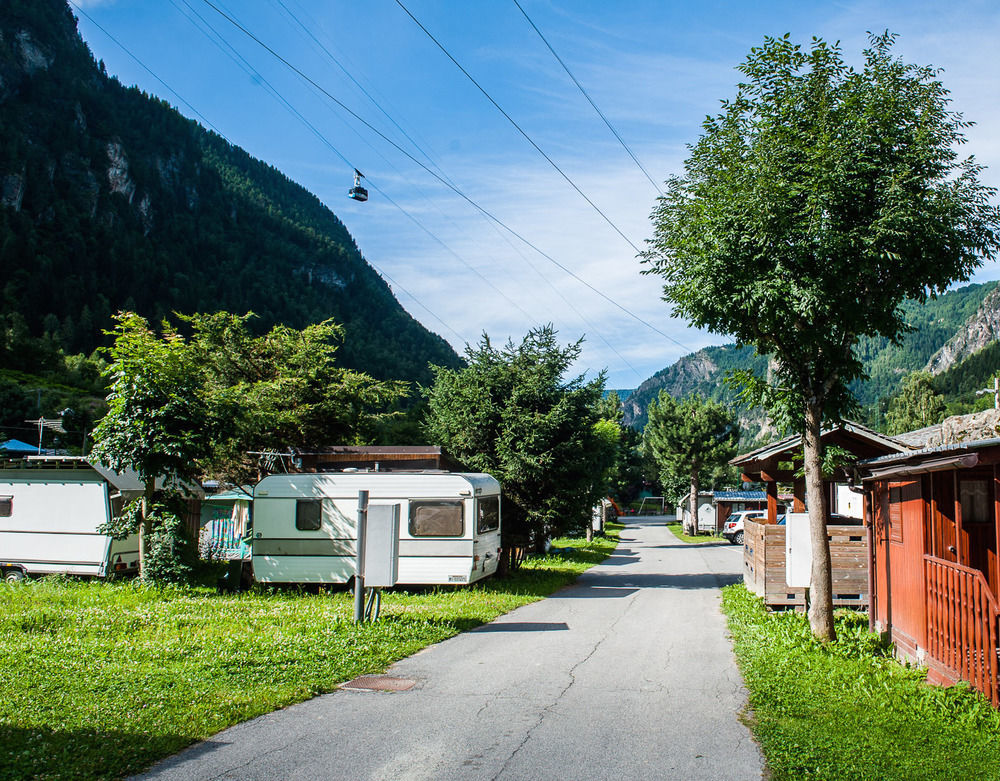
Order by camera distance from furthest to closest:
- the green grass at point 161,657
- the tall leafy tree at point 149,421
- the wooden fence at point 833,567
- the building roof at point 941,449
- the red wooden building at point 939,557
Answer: the tall leafy tree at point 149,421 → the wooden fence at point 833,567 → the red wooden building at point 939,557 → the building roof at point 941,449 → the green grass at point 161,657

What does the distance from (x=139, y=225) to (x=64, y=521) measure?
520ft

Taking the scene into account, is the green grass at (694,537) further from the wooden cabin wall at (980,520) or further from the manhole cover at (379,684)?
the manhole cover at (379,684)

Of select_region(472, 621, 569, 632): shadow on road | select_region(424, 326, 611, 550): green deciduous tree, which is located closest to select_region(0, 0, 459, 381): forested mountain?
select_region(424, 326, 611, 550): green deciduous tree

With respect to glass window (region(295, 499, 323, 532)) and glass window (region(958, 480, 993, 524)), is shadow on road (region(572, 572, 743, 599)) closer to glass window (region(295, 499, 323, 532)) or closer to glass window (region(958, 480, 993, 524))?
glass window (region(295, 499, 323, 532))

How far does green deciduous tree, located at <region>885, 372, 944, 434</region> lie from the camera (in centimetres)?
8719

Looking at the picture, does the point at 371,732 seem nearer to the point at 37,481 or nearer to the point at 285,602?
the point at 285,602

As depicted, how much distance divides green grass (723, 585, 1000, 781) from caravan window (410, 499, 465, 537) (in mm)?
7173

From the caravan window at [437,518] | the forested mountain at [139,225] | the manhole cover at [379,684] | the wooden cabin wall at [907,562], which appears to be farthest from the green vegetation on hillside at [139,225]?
the manhole cover at [379,684]

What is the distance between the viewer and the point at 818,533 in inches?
407

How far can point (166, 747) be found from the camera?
5430mm

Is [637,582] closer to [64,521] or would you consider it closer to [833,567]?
[833,567]

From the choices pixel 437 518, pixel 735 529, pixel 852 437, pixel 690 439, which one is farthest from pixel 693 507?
pixel 437 518

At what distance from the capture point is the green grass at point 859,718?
5.12 metres

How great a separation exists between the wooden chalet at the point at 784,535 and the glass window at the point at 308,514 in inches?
351
